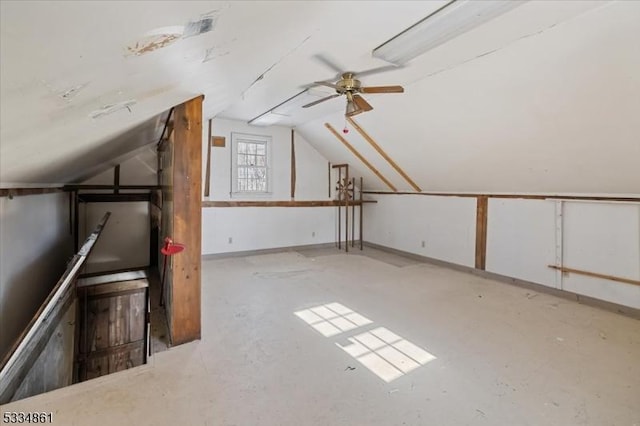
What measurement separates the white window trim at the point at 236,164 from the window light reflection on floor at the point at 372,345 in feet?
11.1

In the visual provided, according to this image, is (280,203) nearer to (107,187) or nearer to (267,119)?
(267,119)

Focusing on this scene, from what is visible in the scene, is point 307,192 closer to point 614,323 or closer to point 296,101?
point 296,101

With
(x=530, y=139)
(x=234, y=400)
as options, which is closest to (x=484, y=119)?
(x=530, y=139)

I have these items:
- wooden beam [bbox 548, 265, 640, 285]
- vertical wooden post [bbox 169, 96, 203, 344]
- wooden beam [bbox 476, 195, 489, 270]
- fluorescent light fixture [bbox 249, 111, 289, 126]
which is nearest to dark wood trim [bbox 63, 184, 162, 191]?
fluorescent light fixture [bbox 249, 111, 289, 126]

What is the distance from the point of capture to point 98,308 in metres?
3.67

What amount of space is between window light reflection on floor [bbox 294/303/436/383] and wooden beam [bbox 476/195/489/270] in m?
2.66

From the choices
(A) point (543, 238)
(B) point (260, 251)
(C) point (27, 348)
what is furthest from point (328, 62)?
(B) point (260, 251)

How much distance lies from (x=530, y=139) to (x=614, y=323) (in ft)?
6.80

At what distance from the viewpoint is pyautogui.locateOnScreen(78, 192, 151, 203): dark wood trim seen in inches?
196

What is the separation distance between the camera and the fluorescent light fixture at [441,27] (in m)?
1.98

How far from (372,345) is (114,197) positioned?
4.99 metres

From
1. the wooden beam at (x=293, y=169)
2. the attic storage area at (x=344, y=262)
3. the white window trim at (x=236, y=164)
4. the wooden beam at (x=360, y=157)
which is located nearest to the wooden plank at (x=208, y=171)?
the white window trim at (x=236, y=164)

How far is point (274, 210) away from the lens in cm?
632

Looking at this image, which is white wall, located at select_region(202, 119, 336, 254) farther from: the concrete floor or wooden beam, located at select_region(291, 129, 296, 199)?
the concrete floor
